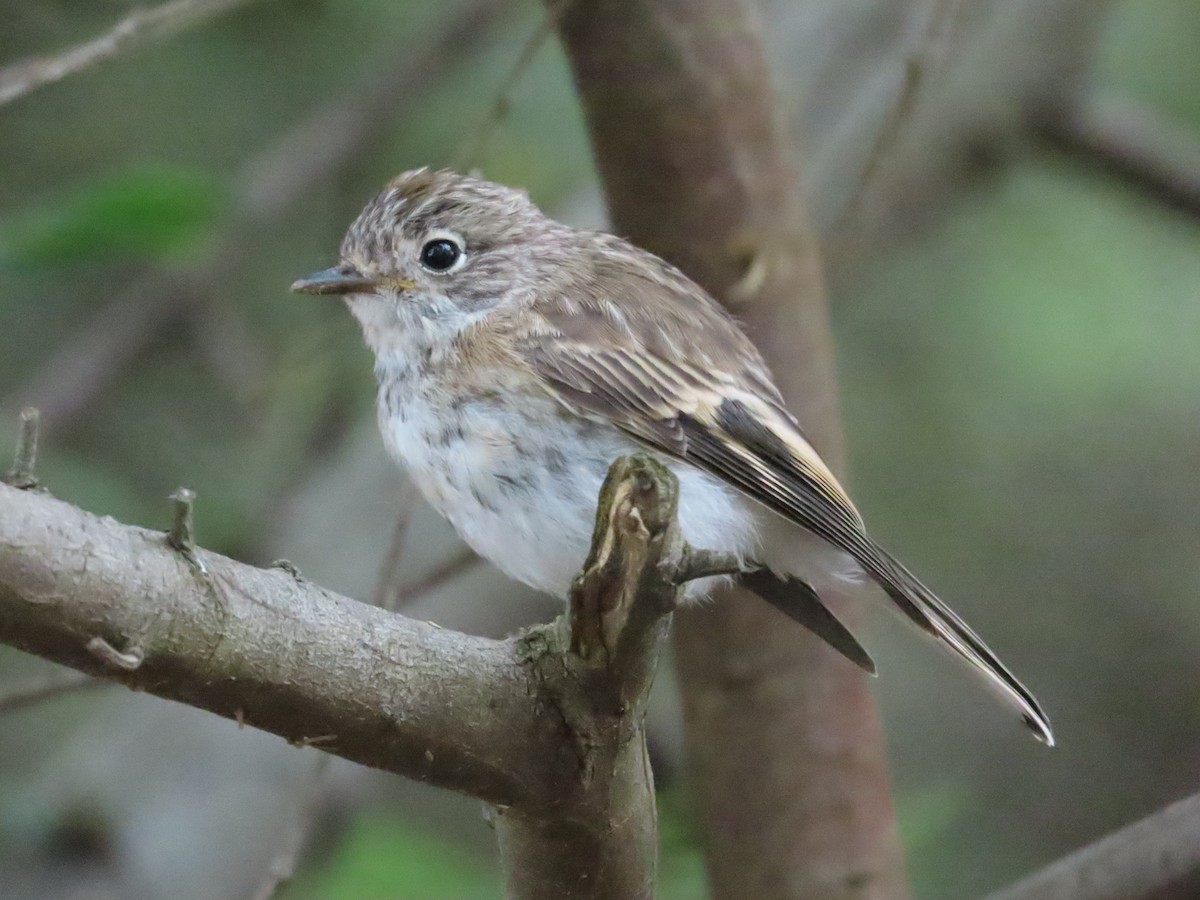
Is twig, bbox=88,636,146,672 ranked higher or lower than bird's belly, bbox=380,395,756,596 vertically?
higher

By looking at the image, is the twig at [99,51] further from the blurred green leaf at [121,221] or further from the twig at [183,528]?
the twig at [183,528]

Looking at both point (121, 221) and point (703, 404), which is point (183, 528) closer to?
point (703, 404)

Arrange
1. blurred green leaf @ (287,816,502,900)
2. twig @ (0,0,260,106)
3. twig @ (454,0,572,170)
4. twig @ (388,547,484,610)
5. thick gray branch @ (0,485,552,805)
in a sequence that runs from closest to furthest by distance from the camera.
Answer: thick gray branch @ (0,485,552,805) → twig @ (0,0,260,106) → twig @ (454,0,572,170) → blurred green leaf @ (287,816,502,900) → twig @ (388,547,484,610)

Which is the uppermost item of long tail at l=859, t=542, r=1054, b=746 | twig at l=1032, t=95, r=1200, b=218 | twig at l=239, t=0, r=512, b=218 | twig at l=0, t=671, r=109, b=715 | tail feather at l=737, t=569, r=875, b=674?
twig at l=1032, t=95, r=1200, b=218

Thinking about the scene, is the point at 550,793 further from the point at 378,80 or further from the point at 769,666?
the point at 378,80

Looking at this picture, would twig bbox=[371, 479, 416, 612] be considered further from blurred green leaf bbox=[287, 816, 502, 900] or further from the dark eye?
blurred green leaf bbox=[287, 816, 502, 900]

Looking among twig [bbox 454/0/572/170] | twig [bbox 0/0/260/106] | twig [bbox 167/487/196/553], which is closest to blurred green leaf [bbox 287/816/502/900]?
twig [bbox 454/0/572/170]

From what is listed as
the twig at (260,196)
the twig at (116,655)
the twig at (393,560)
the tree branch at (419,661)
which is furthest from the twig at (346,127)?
the twig at (116,655)
